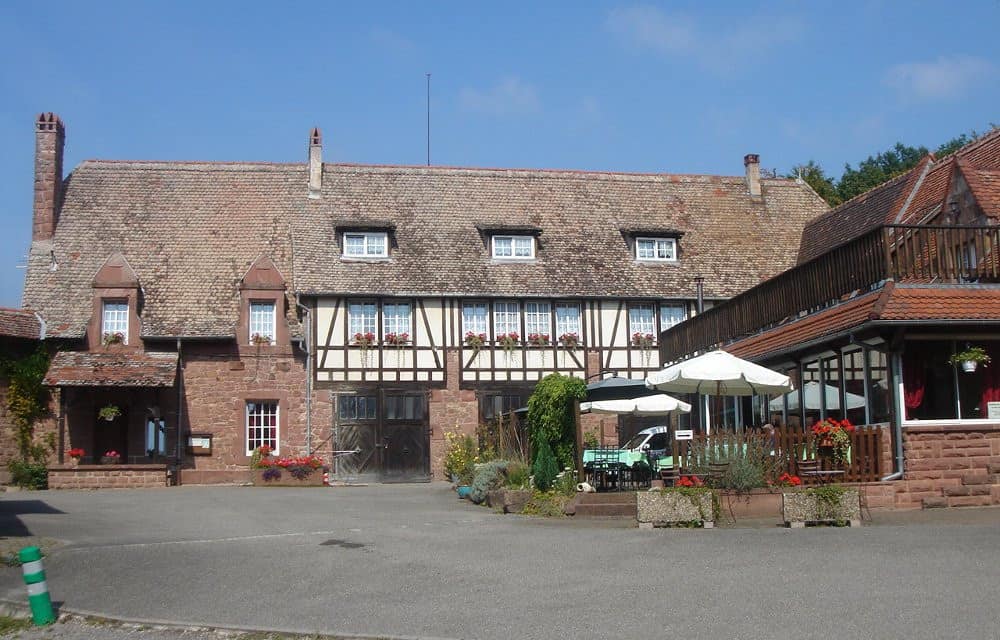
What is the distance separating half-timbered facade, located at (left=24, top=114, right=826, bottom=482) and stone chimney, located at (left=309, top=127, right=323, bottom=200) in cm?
6

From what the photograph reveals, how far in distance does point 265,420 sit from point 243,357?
70.7 inches

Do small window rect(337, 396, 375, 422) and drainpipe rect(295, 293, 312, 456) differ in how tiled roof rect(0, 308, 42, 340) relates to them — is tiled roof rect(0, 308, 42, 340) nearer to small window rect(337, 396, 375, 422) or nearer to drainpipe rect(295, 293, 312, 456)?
drainpipe rect(295, 293, 312, 456)

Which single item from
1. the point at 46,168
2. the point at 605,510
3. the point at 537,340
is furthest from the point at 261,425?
the point at 605,510

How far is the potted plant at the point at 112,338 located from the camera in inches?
1221

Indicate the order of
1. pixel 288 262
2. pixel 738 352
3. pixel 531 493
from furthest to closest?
pixel 288 262 → pixel 738 352 → pixel 531 493

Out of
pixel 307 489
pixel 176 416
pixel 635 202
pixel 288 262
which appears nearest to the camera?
pixel 307 489

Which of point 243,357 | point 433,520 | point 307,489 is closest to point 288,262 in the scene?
point 243,357

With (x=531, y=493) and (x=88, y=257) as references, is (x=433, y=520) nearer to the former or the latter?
(x=531, y=493)

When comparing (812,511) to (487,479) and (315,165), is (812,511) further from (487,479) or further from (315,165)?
(315,165)

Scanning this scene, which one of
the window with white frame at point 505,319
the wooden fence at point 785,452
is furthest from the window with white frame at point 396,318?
the wooden fence at point 785,452

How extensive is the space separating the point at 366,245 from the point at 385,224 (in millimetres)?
798

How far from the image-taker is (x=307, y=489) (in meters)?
27.8

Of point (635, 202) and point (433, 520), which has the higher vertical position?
point (635, 202)

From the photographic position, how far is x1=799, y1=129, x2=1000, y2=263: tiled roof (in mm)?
23209
